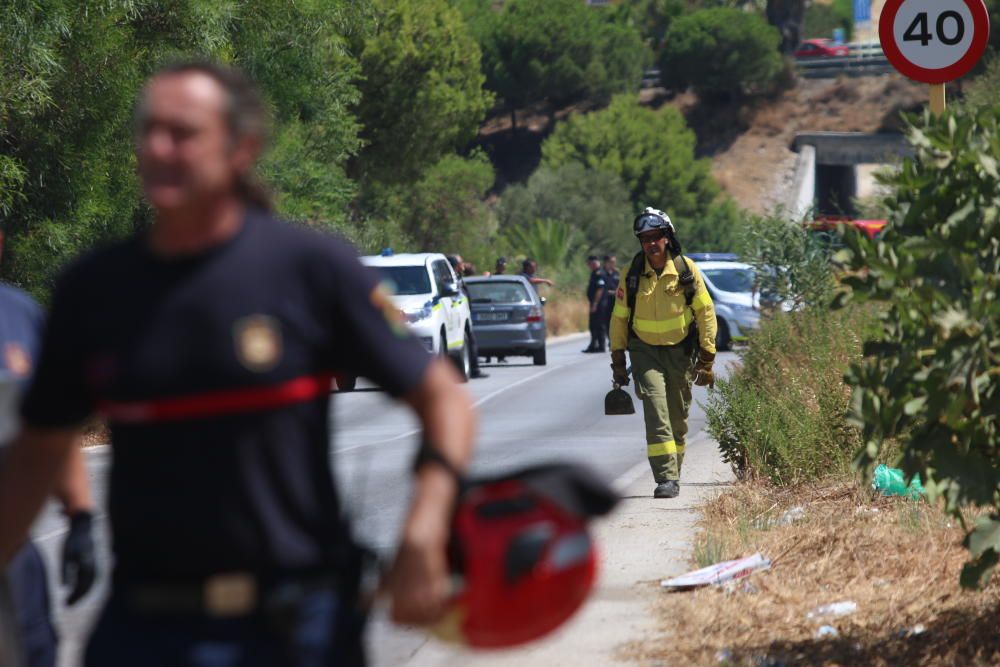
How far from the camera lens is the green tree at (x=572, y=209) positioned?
213 ft

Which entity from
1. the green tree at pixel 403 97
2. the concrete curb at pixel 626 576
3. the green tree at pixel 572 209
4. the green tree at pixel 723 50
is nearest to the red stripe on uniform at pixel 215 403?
the concrete curb at pixel 626 576

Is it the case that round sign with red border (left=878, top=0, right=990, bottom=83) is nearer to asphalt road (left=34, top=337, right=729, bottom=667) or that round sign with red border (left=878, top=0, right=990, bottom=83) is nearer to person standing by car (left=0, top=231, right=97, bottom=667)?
asphalt road (left=34, top=337, right=729, bottom=667)

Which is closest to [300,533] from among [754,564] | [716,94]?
[754,564]

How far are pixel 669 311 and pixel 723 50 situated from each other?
8630 centimetres

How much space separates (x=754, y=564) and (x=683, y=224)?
67634 millimetres

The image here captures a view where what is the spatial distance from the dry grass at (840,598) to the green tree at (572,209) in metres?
54.8

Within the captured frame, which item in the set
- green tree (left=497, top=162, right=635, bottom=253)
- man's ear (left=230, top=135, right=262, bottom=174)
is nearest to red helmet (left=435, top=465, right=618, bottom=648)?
man's ear (left=230, top=135, right=262, bottom=174)

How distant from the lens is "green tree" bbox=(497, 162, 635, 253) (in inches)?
2557

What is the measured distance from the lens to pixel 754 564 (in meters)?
7.45

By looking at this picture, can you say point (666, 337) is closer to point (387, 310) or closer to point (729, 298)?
point (387, 310)

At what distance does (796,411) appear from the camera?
1014 centimetres

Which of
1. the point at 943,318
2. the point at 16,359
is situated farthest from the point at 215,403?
the point at 943,318

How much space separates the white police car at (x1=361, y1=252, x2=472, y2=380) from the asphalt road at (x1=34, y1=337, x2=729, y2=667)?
28.1 inches

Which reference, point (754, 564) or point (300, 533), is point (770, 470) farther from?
point (300, 533)
